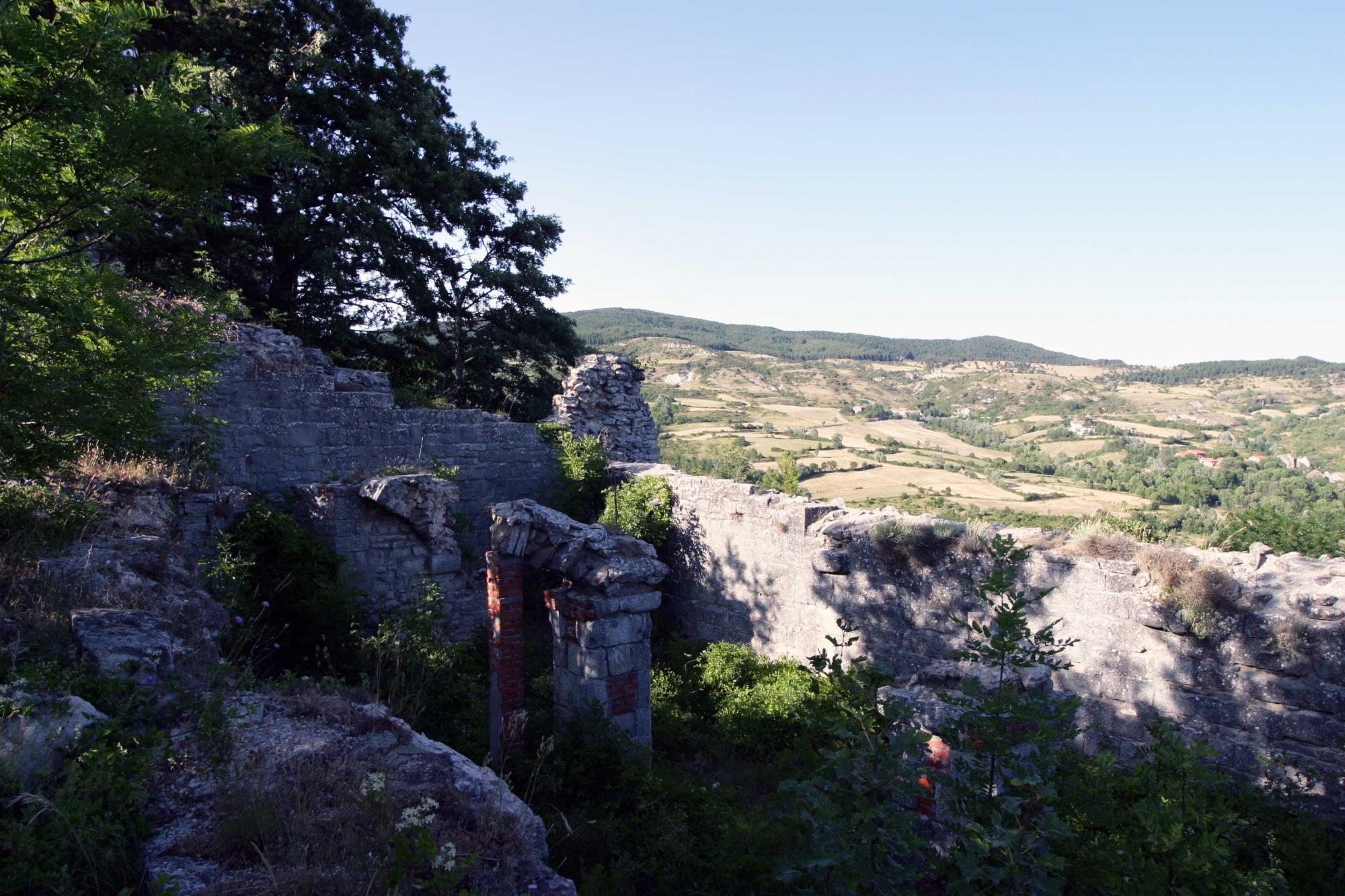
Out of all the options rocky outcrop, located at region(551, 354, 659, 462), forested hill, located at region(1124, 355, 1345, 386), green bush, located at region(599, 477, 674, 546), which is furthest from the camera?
forested hill, located at region(1124, 355, 1345, 386)

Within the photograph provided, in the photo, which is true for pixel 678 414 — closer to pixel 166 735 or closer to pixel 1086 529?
pixel 1086 529

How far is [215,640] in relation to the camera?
17.7ft

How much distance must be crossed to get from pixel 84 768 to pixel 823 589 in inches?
291

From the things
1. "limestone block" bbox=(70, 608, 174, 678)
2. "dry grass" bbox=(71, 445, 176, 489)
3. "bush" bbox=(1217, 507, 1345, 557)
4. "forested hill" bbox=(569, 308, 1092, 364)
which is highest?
"forested hill" bbox=(569, 308, 1092, 364)

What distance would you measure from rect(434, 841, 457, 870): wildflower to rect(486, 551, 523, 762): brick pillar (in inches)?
162

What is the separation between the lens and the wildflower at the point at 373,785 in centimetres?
310

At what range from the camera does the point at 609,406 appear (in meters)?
13.6

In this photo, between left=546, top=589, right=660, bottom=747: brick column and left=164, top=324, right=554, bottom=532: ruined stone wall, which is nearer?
left=546, top=589, right=660, bottom=747: brick column

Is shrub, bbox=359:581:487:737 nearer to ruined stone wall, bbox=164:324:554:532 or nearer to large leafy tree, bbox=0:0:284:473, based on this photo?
ruined stone wall, bbox=164:324:554:532

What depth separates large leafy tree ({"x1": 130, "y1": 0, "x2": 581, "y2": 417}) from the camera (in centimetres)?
1433

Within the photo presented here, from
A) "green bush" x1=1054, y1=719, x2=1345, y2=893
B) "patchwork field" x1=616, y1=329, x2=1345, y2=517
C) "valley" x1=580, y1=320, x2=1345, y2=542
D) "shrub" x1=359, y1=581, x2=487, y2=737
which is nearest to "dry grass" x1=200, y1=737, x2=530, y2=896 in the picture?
"green bush" x1=1054, y1=719, x2=1345, y2=893

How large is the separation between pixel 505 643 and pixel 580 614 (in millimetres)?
764

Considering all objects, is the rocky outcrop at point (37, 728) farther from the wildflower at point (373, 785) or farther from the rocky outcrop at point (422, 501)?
the rocky outcrop at point (422, 501)

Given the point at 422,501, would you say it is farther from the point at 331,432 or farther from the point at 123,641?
the point at 123,641
